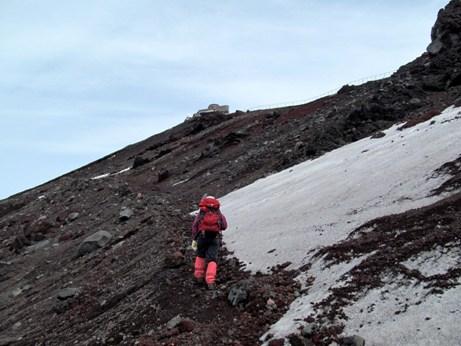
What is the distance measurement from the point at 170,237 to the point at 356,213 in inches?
249

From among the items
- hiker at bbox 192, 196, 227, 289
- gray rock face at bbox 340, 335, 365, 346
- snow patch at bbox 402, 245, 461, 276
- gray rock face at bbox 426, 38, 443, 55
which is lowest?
gray rock face at bbox 340, 335, 365, 346

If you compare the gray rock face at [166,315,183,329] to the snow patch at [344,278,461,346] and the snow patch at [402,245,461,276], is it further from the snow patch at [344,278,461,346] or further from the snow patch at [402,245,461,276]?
the snow patch at [402,245,461,276]

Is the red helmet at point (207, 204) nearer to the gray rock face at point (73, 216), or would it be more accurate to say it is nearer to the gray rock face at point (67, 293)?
the gray rock face at point (67, 293)

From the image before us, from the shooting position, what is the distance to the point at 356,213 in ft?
43.4

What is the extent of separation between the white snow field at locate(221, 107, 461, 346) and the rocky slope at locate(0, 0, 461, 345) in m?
0.65

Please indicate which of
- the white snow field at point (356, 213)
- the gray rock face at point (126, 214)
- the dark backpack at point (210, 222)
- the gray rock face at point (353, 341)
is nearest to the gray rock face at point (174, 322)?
the white snow field at point (356, 213)

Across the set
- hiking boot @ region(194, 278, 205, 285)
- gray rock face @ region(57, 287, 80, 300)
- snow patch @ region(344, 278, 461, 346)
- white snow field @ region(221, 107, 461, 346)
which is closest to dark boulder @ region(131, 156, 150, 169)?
white snow field @ region(221, 107, 461, 346)

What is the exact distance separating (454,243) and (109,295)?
8.64 m

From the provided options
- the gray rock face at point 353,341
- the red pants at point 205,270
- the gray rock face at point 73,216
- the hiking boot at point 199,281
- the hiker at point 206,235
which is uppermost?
the gray rock face at point 73,216

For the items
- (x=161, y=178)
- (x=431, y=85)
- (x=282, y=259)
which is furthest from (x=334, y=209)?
(x=161, y=178)

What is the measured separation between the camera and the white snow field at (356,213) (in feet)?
24.6

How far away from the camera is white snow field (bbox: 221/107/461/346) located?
751 cm

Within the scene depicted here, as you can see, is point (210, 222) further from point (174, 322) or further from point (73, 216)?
point (73, 216)

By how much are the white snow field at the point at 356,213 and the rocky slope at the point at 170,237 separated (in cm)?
65
